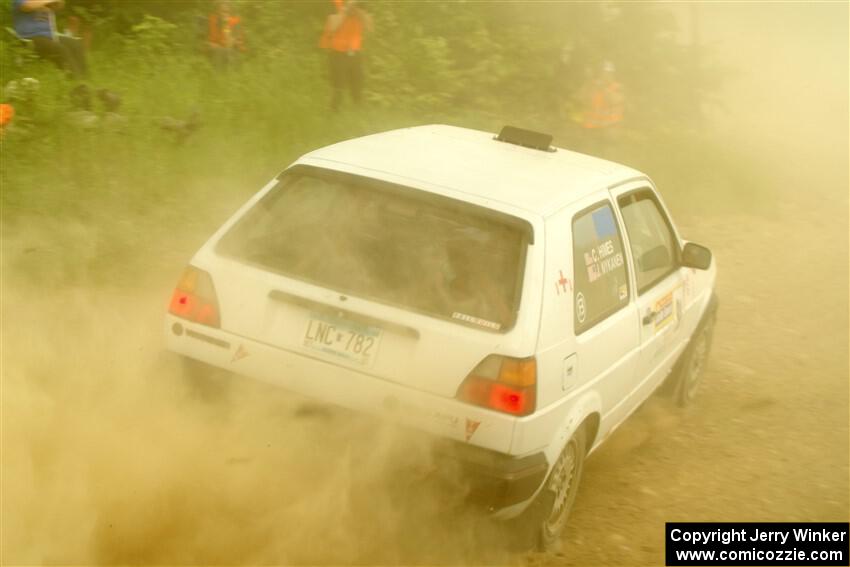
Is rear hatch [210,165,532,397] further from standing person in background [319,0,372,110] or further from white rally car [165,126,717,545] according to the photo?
standing person in background [319,0,372,110]

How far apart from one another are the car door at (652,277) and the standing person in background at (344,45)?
7.11m

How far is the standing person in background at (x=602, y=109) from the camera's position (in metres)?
16.0

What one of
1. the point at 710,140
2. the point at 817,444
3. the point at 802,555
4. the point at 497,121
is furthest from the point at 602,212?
the point at 710,140

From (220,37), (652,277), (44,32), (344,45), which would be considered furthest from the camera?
(344,45)

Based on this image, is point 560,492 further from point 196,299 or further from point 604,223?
point 196,299

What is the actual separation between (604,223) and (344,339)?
1.58 metres

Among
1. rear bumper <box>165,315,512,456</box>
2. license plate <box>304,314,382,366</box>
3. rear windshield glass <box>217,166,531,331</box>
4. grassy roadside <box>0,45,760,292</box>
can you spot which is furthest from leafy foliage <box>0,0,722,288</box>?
license plate <box>304,314,382,366</box>

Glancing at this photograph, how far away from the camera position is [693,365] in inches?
290

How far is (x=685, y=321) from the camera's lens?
6648mm

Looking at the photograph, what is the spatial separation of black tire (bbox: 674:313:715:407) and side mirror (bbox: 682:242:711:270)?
0.90m

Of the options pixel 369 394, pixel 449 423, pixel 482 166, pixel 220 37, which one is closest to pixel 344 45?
pixel 220 37

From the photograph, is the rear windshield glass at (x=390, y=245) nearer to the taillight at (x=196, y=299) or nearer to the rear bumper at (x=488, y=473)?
the taillight at (x=196, y=299)

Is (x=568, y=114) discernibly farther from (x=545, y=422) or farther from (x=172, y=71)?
(x=545, y=422)

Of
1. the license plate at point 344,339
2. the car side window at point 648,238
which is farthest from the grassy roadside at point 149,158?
the car side window at point 648,238
